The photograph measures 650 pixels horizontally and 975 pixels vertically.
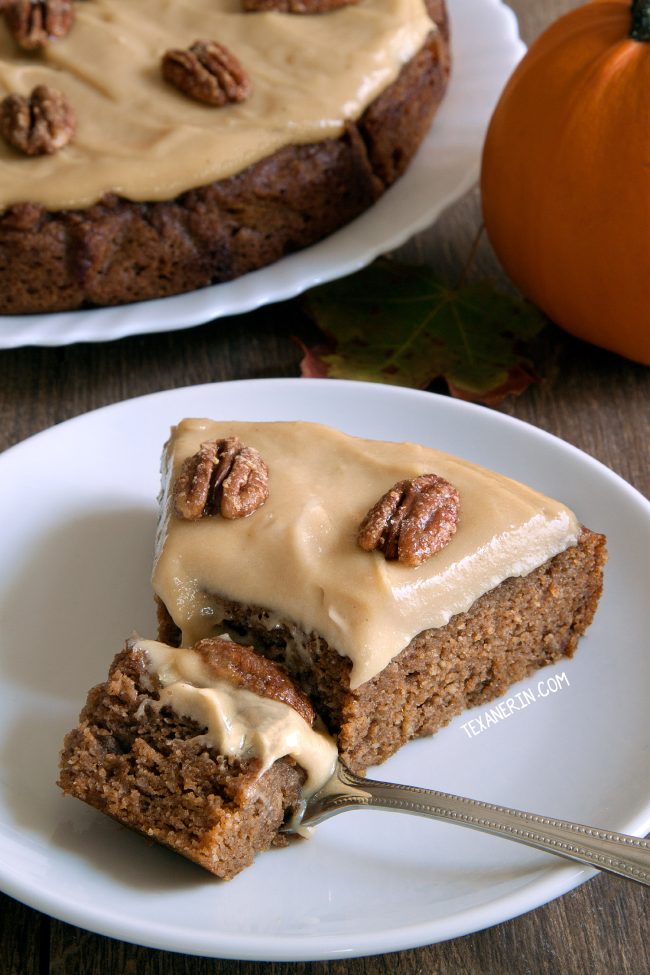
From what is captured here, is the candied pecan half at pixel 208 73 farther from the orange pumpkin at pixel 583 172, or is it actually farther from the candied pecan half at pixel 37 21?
the orange pumpkin at pixel 583 172

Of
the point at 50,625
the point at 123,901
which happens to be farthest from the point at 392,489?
the point at 123,901

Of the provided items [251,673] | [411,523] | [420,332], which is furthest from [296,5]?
[251,673]

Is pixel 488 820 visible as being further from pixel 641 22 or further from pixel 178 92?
pixel 178 92

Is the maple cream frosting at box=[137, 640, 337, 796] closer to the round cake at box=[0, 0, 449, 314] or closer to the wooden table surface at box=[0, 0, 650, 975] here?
the wooden table surface at box=[0, 0, 650, 975]

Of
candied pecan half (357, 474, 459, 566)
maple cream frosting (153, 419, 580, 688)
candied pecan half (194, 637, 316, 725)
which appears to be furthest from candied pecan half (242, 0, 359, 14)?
candied pecan half (194, 637, 316, 725)

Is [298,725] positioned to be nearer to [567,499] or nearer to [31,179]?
[567,499]

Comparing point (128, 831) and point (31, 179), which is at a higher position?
point (31, 179)

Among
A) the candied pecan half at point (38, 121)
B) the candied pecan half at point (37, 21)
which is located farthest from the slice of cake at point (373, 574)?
the candied pecan half at point (37, 21)
